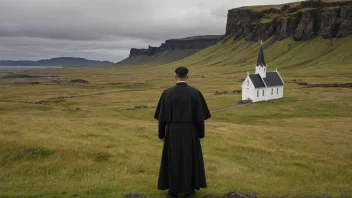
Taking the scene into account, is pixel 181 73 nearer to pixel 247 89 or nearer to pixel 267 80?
pixel 247 89

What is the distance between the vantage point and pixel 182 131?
9.98m

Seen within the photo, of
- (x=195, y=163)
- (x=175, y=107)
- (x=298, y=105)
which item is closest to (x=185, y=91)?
(x=175, y=107)

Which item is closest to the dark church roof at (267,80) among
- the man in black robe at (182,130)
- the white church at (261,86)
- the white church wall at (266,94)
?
the white church at (261,86)

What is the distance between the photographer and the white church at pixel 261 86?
74.6 m

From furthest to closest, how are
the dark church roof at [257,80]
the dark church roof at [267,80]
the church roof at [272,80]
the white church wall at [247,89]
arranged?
the church roof at [272,80], the dark church roof at [267,80], the dark church roof at [257,80], the white church wall at [247,89]

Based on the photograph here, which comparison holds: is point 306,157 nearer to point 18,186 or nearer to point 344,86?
point 18,186

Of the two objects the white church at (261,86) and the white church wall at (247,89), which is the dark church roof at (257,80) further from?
the white church wall at (247,89)

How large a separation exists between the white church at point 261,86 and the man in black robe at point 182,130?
2593 inches

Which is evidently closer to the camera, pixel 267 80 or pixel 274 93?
pixel 274 93

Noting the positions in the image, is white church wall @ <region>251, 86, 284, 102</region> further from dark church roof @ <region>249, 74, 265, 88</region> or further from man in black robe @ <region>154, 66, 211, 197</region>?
man in black robe @ <region>154, 66, 211, 197</region>

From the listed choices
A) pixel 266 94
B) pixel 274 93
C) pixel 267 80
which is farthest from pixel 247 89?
pixel 274 93

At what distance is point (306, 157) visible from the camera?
18.4 metres

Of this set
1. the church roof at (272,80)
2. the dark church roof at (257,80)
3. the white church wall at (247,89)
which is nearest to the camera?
the white church wall at (247,89)

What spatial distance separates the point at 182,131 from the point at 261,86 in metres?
68.4
